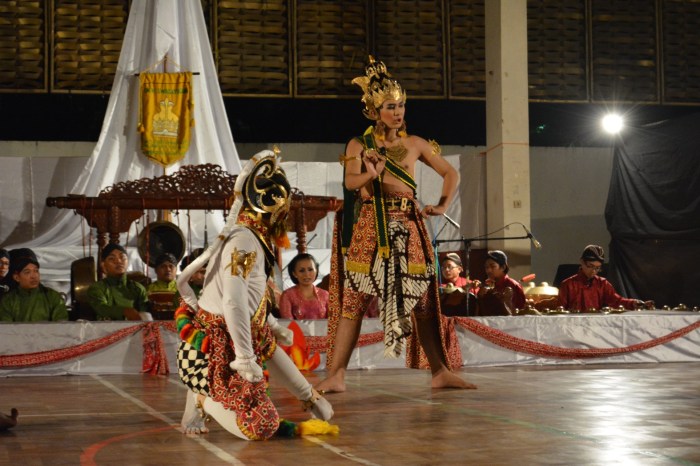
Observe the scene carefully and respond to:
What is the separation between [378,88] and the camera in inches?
210

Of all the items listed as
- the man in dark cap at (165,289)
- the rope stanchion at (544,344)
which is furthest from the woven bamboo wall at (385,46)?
the rope stanchion at (544,344)

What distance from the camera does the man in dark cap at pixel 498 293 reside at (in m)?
7.26

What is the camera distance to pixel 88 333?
6391 millimetres

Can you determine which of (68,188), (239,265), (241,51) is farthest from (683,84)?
(239,265)

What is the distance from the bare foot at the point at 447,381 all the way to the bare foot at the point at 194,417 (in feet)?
6.06

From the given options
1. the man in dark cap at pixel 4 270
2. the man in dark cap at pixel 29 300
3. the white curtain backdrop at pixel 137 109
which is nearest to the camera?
the man in dark cap at pixel 29 300

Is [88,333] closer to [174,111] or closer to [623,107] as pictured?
[174,111]

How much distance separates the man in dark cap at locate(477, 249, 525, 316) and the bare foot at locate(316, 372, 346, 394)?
7.48 feet

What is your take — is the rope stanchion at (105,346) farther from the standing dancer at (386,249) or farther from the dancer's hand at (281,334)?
the dancer's hand at (281,334)

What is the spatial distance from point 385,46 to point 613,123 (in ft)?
8.29

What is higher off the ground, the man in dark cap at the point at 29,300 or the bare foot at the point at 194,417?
the man in dark cap at the point at 29,300

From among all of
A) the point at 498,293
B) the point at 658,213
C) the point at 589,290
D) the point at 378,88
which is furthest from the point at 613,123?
the point at 378,88

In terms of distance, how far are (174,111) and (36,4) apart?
205cm

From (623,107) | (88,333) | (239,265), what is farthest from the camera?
(623,107)
